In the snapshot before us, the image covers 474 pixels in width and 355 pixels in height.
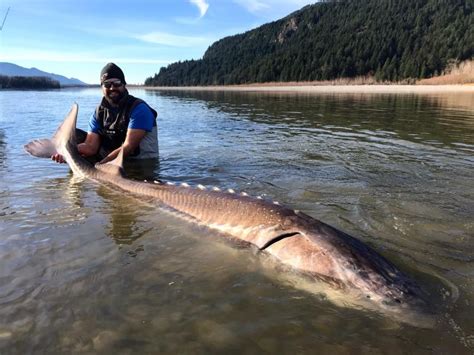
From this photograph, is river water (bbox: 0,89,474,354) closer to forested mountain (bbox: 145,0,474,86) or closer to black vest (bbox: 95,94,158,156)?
black vest (bbox: 95,94,158,156)

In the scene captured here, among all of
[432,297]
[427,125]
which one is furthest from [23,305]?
[427,125]

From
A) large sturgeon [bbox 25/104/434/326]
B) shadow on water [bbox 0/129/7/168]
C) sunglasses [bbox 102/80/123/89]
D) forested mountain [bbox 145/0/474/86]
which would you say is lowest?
shadow on water [bbox 0/129/7/168]

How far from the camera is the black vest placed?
25.1 ft

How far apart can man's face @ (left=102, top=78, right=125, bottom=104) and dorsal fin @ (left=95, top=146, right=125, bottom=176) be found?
3.96ft

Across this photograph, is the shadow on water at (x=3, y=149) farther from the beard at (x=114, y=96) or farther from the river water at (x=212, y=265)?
the beard at (x=114, y=96)

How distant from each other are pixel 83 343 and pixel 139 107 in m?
5.24

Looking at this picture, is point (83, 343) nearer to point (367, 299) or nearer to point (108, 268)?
point (108, 268)

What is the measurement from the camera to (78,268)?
3857mm

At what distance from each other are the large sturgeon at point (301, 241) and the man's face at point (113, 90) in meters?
2.35

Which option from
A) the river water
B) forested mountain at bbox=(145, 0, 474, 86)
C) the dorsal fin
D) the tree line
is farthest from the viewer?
forested mountain at bbox=(145, 0, 474, 86)

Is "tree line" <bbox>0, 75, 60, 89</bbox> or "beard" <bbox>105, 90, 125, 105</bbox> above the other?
"beard" <bbox>105, 90, 125, 105</bbox>

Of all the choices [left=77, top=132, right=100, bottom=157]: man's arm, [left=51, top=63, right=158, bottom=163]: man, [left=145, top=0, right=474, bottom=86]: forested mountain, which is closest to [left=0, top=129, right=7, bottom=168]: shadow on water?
[left=51, top=63, right=158, bottom=163]: man

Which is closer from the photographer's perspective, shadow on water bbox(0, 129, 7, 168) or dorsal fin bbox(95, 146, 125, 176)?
dorsal fin bbox(95, 146, 125, 176)

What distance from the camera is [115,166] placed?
22.1 feet
